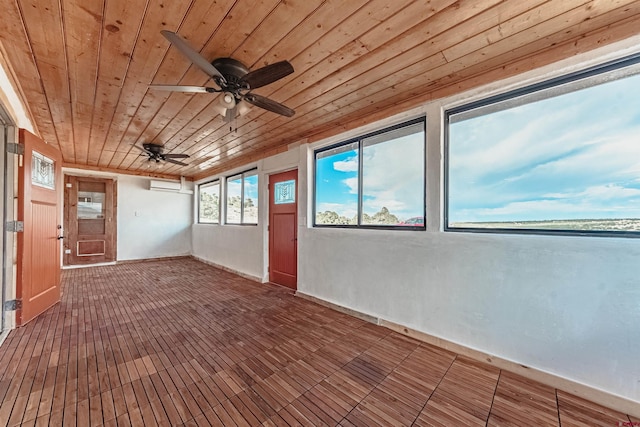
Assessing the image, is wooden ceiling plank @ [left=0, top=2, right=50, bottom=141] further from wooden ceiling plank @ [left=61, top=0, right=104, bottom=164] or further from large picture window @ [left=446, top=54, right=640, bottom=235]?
large picture window @ [left=446, top=54, right=640, bottom=235]

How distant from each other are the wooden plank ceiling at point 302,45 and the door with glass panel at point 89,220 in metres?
3.85

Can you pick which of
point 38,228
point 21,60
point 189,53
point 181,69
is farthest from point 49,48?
point 38,228

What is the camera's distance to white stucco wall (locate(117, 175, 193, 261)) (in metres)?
6.52

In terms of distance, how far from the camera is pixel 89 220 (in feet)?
20.2

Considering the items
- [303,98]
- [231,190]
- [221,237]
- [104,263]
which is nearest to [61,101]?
[303,98]

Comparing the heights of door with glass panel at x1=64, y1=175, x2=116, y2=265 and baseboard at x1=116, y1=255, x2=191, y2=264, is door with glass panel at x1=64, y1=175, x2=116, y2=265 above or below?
above

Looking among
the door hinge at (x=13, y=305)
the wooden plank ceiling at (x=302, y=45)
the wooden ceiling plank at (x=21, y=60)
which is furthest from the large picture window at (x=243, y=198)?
the door hinge at (x=13, y=305)

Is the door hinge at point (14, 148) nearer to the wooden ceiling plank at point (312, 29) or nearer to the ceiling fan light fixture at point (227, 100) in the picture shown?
the ceiling fan light fixture at point (227, 100)

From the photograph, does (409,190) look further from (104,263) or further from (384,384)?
(104,263)

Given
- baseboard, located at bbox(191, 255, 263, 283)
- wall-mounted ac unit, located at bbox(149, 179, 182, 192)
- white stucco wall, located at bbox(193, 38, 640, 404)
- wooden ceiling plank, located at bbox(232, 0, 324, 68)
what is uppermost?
wooden ceiling plank, located at bbox(232, 0, 324, 68)

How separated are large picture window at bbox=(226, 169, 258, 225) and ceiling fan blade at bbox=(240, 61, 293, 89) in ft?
10.7

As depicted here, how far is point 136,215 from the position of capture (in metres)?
6.69

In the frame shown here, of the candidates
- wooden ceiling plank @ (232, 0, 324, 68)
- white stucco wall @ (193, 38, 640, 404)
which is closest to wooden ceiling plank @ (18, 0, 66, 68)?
wooden ceiling plank @ (232, 0, 324, 68)

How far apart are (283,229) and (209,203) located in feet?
11.3
